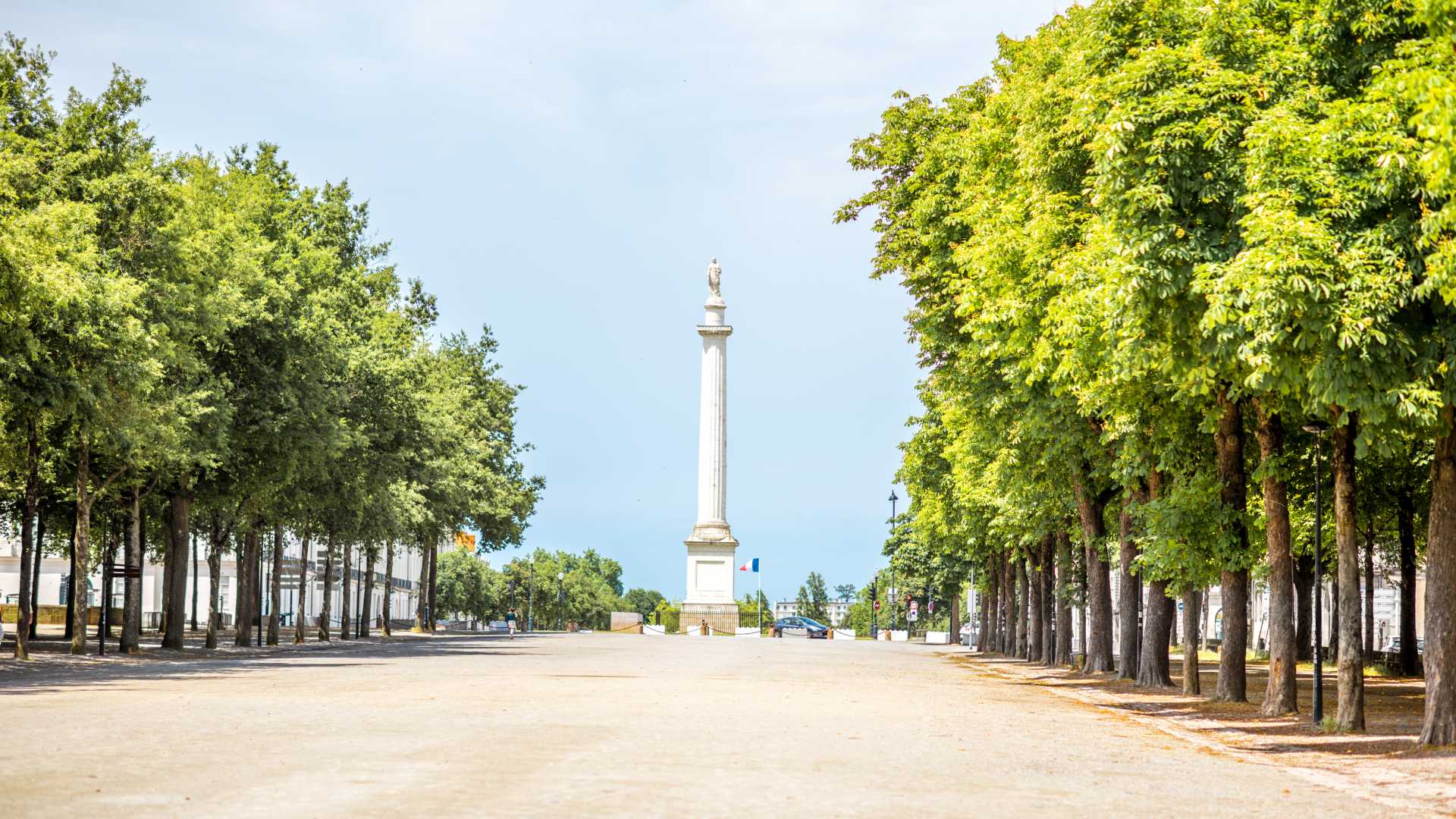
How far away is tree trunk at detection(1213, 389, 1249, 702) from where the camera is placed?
27.7m

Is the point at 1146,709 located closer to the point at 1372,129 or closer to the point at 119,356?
the point at 1372,129

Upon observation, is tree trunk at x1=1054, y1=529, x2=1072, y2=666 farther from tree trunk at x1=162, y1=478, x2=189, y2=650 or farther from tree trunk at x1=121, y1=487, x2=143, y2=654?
tree trunk at x1=121, y1=487, x2=143, y2=654

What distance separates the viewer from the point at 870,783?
47.9 ft

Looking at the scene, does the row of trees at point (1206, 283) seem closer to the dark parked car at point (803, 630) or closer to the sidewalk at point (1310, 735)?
the sidewalk at point (1310, 735)

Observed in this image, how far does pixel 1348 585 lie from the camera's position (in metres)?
22.6

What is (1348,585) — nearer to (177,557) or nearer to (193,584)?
(177,557)

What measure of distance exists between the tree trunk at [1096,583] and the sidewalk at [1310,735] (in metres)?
0.66

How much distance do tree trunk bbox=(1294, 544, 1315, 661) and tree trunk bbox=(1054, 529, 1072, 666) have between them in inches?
250

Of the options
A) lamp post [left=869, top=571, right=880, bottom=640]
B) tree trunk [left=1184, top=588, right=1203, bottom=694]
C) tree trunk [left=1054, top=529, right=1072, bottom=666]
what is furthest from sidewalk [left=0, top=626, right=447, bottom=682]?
lamp post [left=869, top=571, right=880, bottom=640]

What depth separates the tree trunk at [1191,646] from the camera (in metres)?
32.9

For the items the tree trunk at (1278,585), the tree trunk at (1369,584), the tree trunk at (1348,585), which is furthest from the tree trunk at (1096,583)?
the tree trunk at (1348,585)

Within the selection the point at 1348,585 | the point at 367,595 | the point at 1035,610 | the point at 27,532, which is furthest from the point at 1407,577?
the point at 367,595

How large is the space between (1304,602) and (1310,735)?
30046mm

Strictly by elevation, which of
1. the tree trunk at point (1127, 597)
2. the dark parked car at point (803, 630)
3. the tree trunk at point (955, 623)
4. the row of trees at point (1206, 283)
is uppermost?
the row of trees at point (1206, 283)
